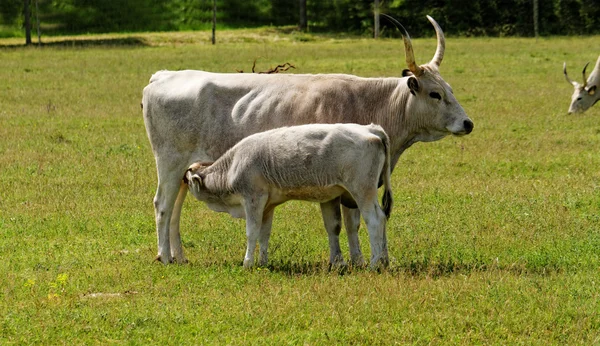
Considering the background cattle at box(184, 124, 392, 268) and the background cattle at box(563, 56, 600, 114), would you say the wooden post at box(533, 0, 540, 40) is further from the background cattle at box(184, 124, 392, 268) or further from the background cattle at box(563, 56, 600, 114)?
the background cattle at box(184, 124, 392, 268)

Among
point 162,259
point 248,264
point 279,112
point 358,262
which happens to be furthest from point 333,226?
point 162,259

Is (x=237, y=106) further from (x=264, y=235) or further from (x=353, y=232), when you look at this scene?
(x=353, y=232)

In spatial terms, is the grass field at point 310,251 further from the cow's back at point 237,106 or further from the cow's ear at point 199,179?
the cow's back at point 237,106

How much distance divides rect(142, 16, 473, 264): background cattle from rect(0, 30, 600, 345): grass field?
552 millimetres

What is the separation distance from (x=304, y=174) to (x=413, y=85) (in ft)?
5.08

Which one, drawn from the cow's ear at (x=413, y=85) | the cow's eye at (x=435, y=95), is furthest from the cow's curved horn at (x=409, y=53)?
the cow's eye at (x=435, y=95)

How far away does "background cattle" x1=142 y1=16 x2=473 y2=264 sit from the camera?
9945 mm

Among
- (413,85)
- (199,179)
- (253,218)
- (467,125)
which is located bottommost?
(253,218)

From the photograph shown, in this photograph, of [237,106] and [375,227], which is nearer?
[375,227]

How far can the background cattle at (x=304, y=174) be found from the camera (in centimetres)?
905

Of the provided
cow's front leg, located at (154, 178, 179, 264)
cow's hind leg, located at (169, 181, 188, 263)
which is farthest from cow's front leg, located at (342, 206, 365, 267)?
cow's front leg, located at (154, 178, 179, 264)

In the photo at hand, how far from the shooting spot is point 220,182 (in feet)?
31.8

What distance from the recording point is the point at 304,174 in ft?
30.2

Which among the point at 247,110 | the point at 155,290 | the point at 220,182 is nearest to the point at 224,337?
the point at 155,290
